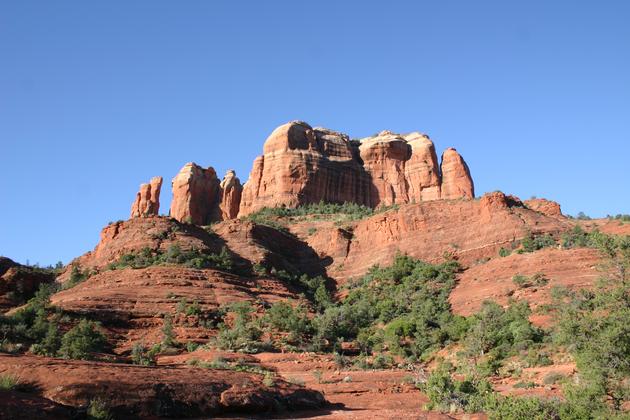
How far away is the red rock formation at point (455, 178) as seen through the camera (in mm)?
85438

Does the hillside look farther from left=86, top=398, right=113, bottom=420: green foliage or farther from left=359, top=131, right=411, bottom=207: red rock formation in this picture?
left=359, top=131, right=411, bottom=207: red rock formation

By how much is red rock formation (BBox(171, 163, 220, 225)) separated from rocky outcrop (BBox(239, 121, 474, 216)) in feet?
18.5

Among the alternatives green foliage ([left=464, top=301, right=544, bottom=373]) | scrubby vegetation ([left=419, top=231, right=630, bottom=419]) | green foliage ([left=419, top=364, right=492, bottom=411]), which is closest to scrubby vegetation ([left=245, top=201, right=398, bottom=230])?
green foliage ([left=464, top=301, right=544, bottom=373])

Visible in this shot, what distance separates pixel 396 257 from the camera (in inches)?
2200

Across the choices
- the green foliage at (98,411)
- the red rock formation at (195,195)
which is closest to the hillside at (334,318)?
the green foliage at (98,411)

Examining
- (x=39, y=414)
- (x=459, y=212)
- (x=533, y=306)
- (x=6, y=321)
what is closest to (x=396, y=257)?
(x=459, y=212)

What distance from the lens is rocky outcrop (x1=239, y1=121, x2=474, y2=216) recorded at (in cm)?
8525

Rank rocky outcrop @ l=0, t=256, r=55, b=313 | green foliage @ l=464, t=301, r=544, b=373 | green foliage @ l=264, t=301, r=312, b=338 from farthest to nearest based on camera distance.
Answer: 1. rocky outcrop @ l=0, t=256, r=55, b=313
2. green foliage @ l=264, t=301, r=312, b=338
3. green foliage @ l=464, t=301, r=544, b=373

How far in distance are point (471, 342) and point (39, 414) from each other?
2651 cm

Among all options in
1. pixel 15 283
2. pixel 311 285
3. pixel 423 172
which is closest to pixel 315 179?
pixel 423 172

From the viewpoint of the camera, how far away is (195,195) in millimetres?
88688

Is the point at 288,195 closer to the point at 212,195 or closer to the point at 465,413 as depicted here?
the point at 212,195

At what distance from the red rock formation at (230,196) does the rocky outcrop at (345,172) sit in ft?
6.23

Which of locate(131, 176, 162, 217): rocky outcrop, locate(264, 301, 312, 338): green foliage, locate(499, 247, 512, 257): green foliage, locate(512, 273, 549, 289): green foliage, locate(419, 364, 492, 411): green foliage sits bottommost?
locate(419, 364, 492, 411): green foliage
